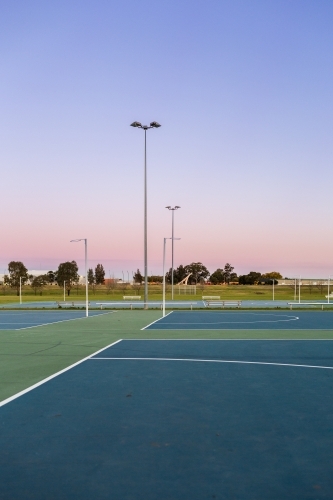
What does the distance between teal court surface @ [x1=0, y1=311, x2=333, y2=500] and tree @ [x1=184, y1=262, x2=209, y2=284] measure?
389 ft

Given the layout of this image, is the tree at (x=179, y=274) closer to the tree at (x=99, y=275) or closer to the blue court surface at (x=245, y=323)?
the tree at (x=99, y=275)

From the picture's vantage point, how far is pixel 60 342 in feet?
51.1

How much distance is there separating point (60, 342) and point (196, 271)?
116 m

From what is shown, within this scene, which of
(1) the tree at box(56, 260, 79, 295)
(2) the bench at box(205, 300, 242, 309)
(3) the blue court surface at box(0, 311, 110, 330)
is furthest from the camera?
(1) the tree at box(56, 260, 79, 295)

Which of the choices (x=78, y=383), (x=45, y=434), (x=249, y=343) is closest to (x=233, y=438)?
(x=45, y=434)

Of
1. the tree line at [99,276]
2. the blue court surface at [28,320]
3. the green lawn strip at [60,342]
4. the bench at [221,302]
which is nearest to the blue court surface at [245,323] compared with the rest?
the green lawn strip at [60,342]

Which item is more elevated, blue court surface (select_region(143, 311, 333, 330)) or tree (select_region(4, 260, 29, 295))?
tree (select_region(4, 260, 29, 295))

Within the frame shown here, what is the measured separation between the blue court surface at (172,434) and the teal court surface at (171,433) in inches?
0.5

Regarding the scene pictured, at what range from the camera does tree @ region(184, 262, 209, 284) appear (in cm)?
12938

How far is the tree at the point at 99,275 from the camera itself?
431ft

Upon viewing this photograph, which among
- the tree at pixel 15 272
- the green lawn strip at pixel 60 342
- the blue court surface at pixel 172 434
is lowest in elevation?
the green lawn strip at pixel 60 342

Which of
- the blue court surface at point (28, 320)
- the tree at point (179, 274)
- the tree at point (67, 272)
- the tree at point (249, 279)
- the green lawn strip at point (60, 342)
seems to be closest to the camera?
the green lawn strip at point (60, 342)

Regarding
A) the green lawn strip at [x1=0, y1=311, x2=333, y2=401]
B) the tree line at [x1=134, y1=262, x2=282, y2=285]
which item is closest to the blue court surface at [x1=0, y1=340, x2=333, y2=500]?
the green lawn strip at [x1=0, y1=311, x2=333, y2=401]

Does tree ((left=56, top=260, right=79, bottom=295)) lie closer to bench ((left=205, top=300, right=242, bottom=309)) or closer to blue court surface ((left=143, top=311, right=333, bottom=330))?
bench ((left=205, top=300, right=242, bottom=309))
